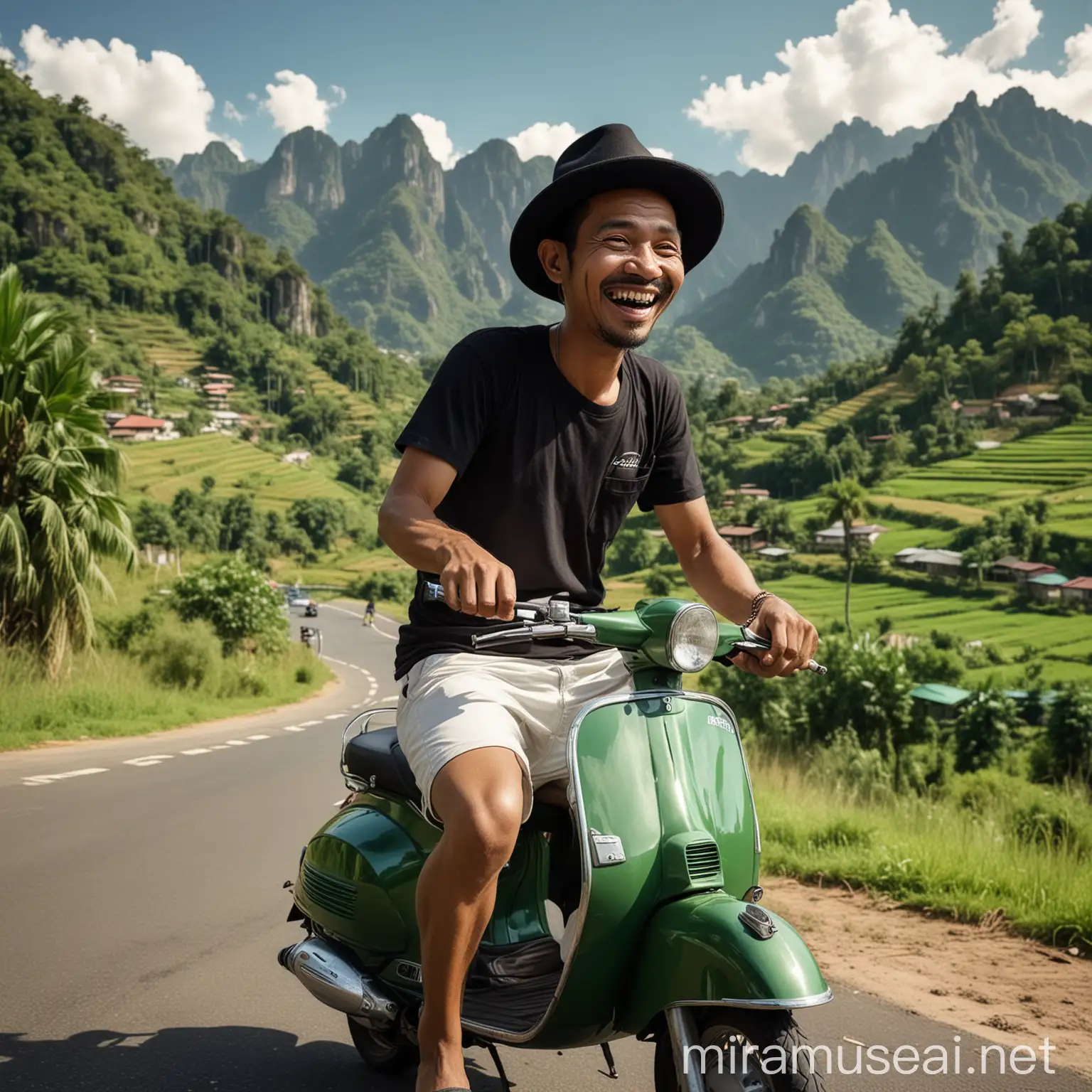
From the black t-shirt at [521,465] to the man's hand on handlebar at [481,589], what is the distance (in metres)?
0.43

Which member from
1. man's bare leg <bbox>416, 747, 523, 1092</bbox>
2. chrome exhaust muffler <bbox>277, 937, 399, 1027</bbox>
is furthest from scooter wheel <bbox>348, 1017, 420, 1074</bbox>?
man's bare leg <bbox>416, 747, 523, 1092</bbox>

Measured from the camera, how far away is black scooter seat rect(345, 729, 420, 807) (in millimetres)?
2465

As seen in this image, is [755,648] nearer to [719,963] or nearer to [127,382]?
[719,963]

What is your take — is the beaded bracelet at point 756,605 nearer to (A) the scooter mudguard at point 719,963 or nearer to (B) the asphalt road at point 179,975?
(A) the scooter mudguard at point 719,963

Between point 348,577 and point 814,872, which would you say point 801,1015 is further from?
point 348,577

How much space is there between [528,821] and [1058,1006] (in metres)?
2.06

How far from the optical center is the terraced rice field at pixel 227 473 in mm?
92062

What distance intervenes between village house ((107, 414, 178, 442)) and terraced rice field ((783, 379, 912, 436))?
61.9 meters

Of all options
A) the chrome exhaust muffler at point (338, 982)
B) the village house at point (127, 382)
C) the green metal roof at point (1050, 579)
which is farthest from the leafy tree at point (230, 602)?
the village house at point (127, 382)

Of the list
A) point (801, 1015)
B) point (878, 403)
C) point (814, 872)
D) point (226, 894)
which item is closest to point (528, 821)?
point (801, 1015)

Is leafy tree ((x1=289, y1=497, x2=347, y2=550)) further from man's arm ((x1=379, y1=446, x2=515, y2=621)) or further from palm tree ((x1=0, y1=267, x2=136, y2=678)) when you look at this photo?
man's arm ((x1=379, y1=446, x2=515, y2=621))

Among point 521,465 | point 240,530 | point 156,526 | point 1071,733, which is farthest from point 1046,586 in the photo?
point 521,465

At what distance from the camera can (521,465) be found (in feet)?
7.57

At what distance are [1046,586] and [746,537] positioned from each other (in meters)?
25.0
